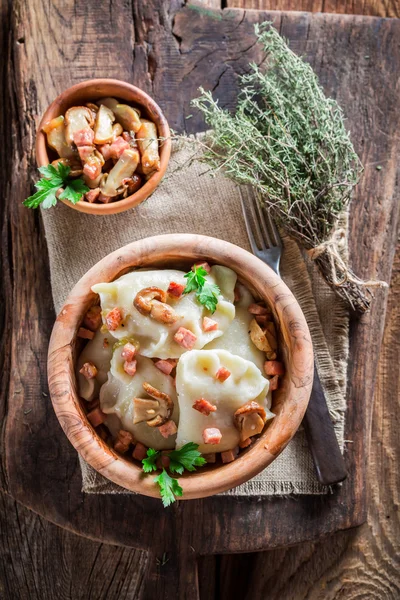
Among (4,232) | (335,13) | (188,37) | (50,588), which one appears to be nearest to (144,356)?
(4,232)

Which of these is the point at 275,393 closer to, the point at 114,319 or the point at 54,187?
the point at 114,319

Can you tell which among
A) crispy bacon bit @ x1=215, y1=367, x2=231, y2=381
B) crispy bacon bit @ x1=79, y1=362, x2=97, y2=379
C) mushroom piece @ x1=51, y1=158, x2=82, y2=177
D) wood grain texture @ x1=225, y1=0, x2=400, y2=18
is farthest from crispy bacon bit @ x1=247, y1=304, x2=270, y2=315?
wood grain texture @ x1=225, y1=0, x2=400, y2=18

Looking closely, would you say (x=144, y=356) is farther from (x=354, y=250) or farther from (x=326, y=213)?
(x=354, y=250)

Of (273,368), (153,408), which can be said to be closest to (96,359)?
(153,408)

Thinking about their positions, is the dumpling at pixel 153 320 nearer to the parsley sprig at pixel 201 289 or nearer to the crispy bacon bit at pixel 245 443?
the parsley sprig at pixel 201 289

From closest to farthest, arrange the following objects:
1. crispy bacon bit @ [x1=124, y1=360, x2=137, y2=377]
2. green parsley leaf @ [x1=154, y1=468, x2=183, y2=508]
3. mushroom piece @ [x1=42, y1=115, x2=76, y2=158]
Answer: green parsley leaf @ [x1=154, y1=468, x2=183, y2=508] < crispy bacon bit @ [x1=124, y1=360, x2=137, y2=377] < mushroom piece @ [x1=42, y1=115, x2=76, y2=158]

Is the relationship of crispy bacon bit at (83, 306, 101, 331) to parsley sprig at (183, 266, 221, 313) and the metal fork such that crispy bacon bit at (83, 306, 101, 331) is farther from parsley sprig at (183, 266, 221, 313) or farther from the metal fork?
the metal fork
